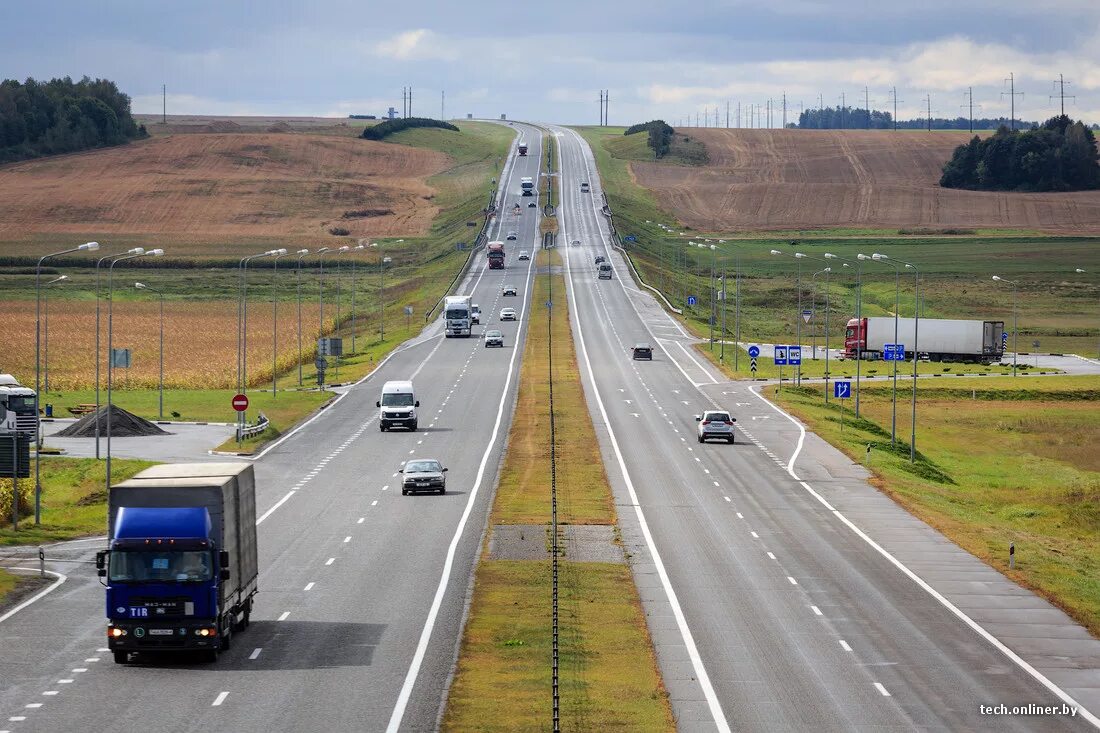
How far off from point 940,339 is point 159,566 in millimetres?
110028

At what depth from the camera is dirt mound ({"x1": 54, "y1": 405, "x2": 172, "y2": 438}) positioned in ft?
262

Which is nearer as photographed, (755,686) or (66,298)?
(755,686)

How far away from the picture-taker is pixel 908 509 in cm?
6012

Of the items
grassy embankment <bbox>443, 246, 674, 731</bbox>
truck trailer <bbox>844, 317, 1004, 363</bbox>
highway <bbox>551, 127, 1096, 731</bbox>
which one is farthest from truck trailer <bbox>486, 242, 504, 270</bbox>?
grassy embankment <bbox>443, 246, 674, 731</bbox>

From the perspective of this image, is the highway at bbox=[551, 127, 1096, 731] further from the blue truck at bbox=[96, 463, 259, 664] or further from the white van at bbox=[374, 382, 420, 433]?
the white van at bbox=[374, 382, 420, 433]

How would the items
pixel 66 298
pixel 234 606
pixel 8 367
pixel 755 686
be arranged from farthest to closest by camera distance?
pixel 66 298 < pixel 8 367 < pixel 234 606 < pixel 755 686

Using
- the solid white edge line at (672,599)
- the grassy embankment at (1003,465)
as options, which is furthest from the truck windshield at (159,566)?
the grassy embankment at (1003,465)

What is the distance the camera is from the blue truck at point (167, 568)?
3209cm

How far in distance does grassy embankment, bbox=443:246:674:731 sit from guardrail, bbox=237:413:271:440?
17.2 m

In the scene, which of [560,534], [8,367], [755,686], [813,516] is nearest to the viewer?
[755,686]

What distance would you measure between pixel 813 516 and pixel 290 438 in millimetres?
32620

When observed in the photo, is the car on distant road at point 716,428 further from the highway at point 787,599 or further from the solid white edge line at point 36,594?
the solid white edge line at point 36,594

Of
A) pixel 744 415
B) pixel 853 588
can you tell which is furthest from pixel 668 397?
pixel 853 588

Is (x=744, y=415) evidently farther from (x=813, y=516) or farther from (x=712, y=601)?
(x=712, y=601)
